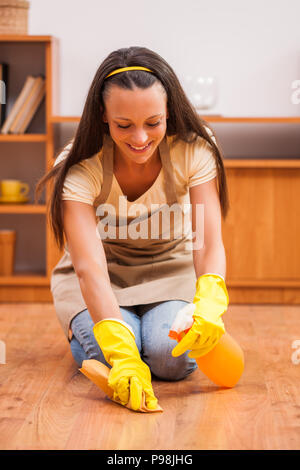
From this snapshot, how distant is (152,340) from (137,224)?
11.7 inches

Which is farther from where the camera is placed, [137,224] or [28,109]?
[28,109]

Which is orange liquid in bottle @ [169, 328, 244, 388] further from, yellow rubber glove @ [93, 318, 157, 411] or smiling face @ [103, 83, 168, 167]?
smiling face @ [103, 83, 168, 167]

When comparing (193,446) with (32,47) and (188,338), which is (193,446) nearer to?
(188,338)

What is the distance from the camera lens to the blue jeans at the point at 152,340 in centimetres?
153

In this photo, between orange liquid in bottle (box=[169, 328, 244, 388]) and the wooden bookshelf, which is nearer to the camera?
orange liquid in bottle (box=[169, 328, 244, 388])

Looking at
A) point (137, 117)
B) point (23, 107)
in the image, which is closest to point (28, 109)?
point (23, 107)

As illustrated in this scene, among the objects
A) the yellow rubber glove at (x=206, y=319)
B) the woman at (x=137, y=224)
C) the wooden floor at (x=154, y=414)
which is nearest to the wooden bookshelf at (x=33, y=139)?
the wooden floor at (x=154, y=414)

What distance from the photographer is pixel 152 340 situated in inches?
61.6

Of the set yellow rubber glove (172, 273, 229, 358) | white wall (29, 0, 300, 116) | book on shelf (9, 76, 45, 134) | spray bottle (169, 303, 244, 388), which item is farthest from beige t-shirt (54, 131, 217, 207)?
white wall (29, 0, 300, 116)

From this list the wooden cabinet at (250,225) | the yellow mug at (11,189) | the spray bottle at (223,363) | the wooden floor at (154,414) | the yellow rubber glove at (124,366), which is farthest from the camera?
the yellow mug at (11,189)

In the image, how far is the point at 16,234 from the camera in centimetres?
282

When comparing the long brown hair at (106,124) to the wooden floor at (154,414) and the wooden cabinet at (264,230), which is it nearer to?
Answer: the wooden floor at (154,414)

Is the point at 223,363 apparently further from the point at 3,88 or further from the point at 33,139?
the point at 3,88

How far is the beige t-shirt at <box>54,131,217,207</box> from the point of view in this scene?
1.50 metres
